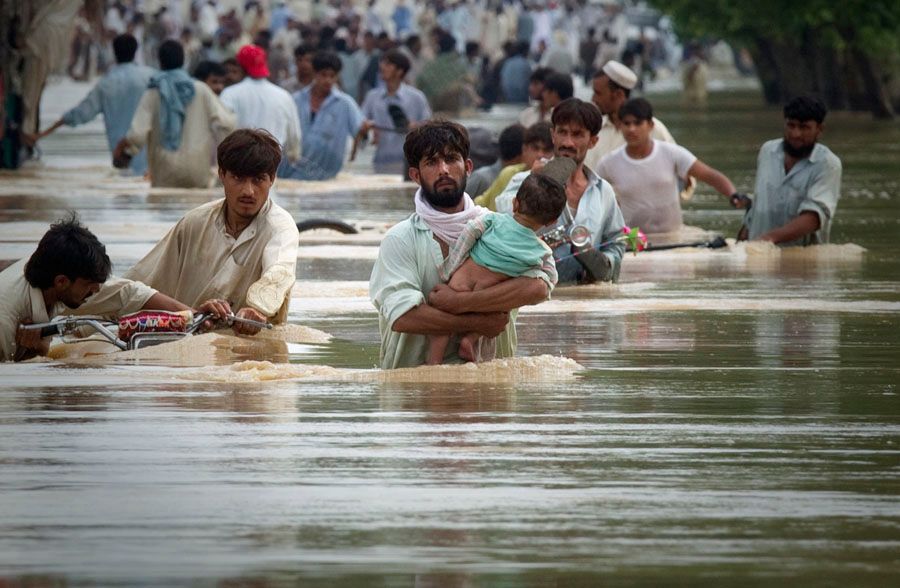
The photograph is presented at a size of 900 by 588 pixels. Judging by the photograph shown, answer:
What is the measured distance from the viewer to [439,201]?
7.46 meters

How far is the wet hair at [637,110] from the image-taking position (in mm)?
12695

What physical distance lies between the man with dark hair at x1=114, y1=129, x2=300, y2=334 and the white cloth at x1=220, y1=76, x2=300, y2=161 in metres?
10.3

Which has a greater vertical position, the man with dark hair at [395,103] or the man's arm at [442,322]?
the man with dark hair at [395,103]

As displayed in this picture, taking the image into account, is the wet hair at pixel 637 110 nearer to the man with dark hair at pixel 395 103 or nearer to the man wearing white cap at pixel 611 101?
the man wearing white cap at pixel 611 101

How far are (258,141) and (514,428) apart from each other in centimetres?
216

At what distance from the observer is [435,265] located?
24.7 ft

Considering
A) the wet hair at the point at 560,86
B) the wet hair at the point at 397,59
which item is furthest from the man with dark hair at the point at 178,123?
the wet hair at the point at 560,86

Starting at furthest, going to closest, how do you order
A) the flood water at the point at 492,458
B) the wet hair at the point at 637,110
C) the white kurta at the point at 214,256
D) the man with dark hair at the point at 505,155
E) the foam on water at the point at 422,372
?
the wet hair at the point at 637,110 < the man with dark hair at the point at 505,155 < the white kurta at the point at 214,256 < the foam on water at the point at 422,372 < the flood water at the point at 492,458

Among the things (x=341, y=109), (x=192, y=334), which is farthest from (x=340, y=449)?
(x=341, y=109)

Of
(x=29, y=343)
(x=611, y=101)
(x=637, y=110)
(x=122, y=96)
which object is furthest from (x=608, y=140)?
(x=122, y=96)

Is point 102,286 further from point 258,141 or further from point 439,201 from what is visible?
point 439,201

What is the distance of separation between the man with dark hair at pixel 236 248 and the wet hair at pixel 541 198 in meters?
1.46

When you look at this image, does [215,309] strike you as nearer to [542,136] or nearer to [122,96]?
[542,136]

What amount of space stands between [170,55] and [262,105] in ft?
3.44
